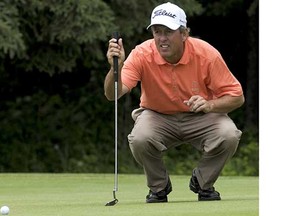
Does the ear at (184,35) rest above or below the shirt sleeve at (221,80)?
above

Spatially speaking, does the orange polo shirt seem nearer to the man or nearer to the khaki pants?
the man

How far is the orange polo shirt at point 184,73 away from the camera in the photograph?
8.10m

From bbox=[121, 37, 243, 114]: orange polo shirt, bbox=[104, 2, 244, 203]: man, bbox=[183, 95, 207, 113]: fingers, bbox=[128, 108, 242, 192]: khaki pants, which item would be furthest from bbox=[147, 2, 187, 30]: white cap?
bbox=[128, 108, 242, 192]: khaki pants

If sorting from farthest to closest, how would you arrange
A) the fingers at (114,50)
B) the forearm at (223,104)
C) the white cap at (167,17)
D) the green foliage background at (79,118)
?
the green foliage background at (79,118)
the forearm at (223,104)
the white cap at (167,17)
the fingers at (114,50)

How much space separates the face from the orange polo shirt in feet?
0.19

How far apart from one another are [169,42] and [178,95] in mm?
431

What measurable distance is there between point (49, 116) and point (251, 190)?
12.6 m

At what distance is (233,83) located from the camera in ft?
26.9

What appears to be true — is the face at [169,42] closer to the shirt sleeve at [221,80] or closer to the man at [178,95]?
the man at [178,95]

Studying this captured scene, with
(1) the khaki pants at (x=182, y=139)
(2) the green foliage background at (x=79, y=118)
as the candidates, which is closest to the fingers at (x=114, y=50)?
(1) the khaki pants at (x=182, y=139)

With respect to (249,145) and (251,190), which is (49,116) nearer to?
(249,145)

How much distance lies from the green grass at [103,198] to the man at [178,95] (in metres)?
0.28

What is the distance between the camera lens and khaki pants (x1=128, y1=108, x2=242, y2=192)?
8133mm

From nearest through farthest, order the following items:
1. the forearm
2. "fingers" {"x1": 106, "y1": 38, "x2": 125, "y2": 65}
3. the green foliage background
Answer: "fingers" {"x1": 106, "y1": 38, "x2": 125, "y2": 65}
the forearm
the green foliage background
